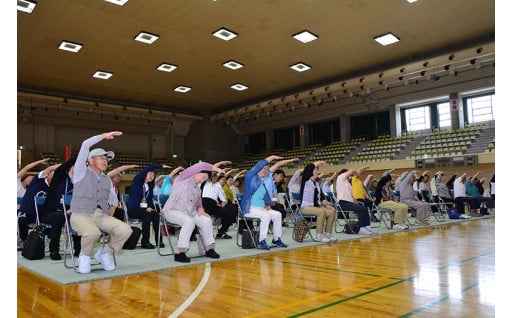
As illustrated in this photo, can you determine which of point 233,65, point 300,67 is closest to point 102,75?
point 233,65

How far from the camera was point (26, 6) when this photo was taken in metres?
10.9

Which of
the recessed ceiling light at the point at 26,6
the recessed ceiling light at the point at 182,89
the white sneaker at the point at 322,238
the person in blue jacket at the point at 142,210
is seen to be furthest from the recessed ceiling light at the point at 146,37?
the white sneaker at the point at 322,238

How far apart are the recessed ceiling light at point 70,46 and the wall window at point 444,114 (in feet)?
53.4

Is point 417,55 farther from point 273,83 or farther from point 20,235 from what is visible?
point 20,235

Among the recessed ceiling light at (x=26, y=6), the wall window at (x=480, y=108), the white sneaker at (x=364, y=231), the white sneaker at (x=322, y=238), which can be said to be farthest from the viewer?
the wall window at (x=480, y=108)

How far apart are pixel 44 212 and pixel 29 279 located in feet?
4.62

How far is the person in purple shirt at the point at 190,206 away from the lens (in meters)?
5.16

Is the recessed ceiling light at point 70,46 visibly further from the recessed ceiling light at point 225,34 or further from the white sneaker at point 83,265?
the white sneaker at point 83,265

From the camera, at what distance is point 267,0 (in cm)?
1119

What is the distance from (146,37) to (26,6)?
3.69 m

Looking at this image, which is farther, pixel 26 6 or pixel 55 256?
pixel 26 6

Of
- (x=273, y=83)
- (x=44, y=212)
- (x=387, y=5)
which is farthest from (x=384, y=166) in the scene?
(x=44, y=212)

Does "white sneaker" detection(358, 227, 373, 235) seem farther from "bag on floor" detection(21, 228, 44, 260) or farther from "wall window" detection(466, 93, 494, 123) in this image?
"wall window" detection(466, 93, 494, 123)

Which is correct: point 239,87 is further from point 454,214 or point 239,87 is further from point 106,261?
point 106,261
